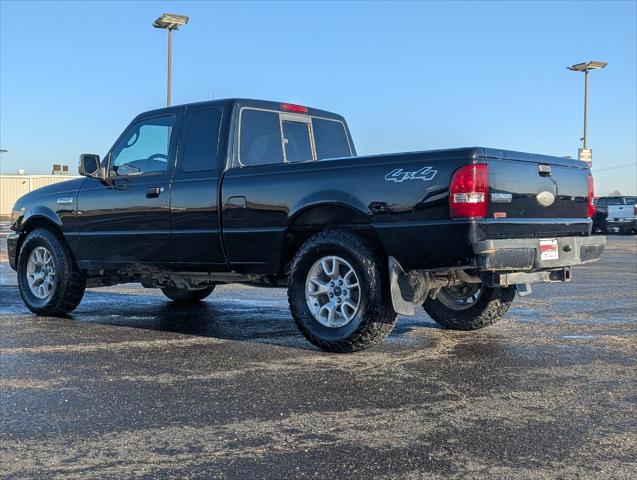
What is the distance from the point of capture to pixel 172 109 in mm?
6930

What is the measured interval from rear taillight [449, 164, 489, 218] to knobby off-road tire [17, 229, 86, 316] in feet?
14.7

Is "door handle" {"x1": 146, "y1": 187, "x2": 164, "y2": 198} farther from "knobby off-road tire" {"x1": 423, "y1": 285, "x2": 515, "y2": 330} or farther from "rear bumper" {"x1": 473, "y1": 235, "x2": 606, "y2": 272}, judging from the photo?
"rear bumper" {"x1": 473, "y1": 235, "x2": 606, "y2": 272}

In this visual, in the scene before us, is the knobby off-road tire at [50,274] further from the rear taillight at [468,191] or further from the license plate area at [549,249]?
the license plate area at [549,249]

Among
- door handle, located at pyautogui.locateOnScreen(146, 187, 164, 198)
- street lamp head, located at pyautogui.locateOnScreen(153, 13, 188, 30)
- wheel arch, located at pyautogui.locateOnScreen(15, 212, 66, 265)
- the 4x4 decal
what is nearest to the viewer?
the 4x4 decal

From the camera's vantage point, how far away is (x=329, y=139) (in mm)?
7480

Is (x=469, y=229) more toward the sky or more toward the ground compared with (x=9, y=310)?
more toward the sky

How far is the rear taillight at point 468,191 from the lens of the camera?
486cm

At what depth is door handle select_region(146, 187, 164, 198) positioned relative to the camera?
668cm

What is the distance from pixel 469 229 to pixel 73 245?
14.7 ft

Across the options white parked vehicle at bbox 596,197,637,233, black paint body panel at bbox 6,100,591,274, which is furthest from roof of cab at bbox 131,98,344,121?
white parked vehicle at bbox 596,197,637,233

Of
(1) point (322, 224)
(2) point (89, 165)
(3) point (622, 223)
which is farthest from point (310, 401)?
(3) point (622, 223)

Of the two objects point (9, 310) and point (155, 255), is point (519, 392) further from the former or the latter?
point (9, 310)

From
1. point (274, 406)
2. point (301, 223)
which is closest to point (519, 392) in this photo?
point (274, 406)

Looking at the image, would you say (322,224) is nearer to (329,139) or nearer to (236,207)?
(236,207)
